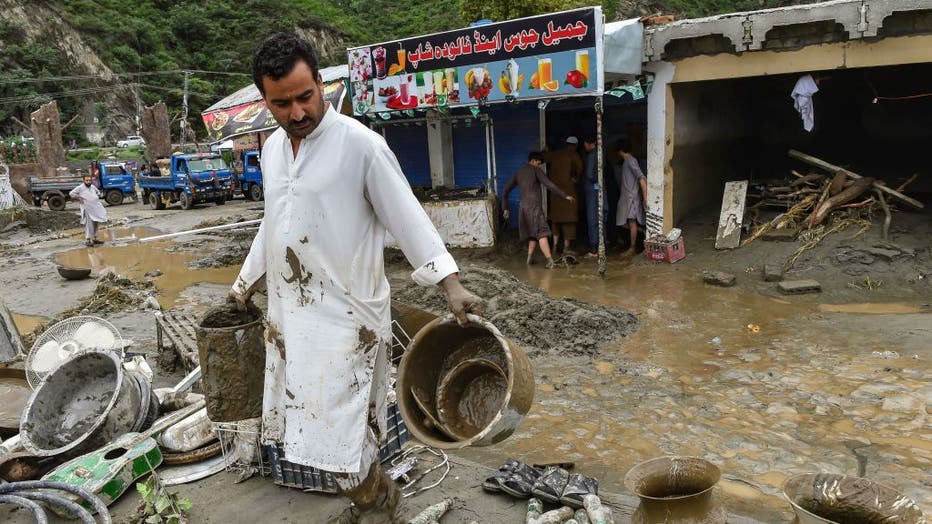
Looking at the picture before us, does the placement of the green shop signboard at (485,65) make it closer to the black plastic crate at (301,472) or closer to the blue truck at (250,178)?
the black plastic crate at (301,472)

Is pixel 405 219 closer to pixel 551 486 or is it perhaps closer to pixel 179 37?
pixel 551 486

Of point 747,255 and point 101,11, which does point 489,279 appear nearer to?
point 747,255

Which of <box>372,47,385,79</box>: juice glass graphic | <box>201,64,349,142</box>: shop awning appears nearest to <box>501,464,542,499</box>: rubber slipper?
<box>372,47,385,79</box>: juice glass graphic

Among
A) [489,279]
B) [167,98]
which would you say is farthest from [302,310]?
[167,98]

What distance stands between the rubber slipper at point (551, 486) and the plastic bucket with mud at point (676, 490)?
43cm

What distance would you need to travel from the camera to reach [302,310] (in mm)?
2545

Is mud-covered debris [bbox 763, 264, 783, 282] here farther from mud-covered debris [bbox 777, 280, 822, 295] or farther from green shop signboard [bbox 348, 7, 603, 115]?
green shop signboard [bbox 348, 7, 603, 115]

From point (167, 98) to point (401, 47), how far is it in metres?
40.5

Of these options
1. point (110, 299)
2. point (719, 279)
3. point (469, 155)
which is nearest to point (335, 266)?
point (719, 279)

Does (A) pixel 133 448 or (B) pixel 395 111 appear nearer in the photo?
(A) pixel 133 448

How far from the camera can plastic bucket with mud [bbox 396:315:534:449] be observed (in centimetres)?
267

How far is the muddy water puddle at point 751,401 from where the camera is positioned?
12.8 ft

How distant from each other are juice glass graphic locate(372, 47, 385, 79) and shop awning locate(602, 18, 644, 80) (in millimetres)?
3801

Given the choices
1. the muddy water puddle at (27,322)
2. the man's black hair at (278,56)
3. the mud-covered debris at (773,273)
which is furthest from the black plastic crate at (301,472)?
the muddy water puddle at (27,322)
